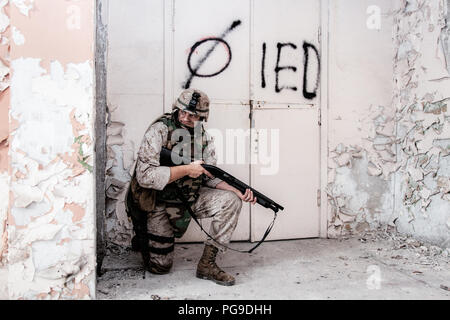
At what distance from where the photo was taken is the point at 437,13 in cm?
311

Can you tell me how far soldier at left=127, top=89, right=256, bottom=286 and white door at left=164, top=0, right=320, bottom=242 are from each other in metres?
0.63

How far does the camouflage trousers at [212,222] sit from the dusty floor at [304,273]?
0.48 feet

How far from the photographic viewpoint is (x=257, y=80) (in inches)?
130

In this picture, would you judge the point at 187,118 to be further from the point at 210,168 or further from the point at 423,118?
the point at 423,118

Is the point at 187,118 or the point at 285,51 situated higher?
the point at 285,51

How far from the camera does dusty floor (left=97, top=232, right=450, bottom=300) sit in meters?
2.25

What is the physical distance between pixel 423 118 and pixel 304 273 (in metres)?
1.80

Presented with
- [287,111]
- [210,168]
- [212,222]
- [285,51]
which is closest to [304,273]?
[212,222]

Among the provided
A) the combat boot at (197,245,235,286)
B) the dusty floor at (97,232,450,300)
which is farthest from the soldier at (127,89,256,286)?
the dusty floor at (97,232,450,300)

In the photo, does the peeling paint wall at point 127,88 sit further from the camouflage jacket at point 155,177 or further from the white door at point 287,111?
the white door at point 287,111

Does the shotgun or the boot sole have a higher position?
the shotgun

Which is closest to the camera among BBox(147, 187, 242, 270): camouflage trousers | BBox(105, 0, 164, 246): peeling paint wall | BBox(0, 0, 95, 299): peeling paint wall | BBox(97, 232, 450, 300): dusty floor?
BBox(0, 0, 95, 299): peeling paint wall

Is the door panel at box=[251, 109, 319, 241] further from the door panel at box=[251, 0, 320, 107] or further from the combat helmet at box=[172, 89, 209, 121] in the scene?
the combat helmet at box=[172, 89, 209, 121]

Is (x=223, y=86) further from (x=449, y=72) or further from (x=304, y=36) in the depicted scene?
(x=449, y=72)
